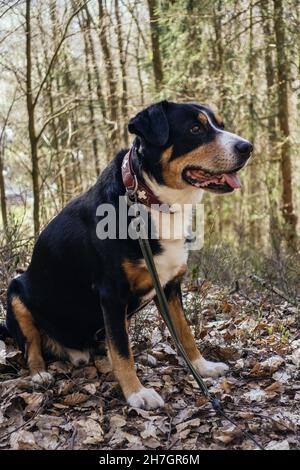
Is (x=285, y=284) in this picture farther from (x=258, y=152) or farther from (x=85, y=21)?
(x=258, y=152)

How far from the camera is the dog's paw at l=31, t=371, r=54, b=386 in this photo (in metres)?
3.61

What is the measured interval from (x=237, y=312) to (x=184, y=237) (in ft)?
6.37

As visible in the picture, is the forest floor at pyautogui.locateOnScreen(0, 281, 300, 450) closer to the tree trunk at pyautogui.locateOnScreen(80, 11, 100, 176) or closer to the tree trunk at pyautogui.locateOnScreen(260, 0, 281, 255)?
the tree trunk at pyautogui.locateOnScreen(260, 0, 281, 255)

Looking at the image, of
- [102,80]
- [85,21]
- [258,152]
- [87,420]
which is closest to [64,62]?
[85,21]

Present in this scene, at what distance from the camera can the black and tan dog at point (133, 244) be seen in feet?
10.8

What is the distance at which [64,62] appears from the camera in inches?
418

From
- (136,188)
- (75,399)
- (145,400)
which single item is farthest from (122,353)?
(136,188)

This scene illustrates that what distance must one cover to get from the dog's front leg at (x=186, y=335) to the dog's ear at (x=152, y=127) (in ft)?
3.52

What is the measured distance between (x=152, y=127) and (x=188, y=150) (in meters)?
0.27

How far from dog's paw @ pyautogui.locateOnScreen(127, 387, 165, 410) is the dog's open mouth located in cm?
135

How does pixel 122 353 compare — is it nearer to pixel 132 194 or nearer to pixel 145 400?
pixel 145 400

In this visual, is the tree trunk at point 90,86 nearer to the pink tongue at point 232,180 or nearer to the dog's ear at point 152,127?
the dog's ear at point 152,127

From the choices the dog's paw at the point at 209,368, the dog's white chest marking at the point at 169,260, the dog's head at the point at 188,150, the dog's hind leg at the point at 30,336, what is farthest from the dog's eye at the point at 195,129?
the dog's hind leg at the point at 30,336

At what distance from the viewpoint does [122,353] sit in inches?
130
